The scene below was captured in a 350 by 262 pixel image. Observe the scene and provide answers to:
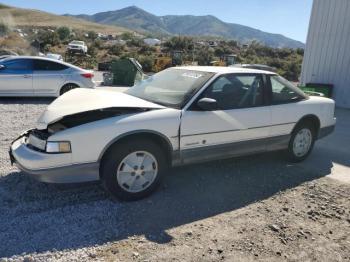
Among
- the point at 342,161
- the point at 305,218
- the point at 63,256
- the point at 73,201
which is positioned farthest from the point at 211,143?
the point at 342,161

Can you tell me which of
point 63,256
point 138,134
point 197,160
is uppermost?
point 138,134

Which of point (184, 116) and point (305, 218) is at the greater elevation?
point (184, 116)

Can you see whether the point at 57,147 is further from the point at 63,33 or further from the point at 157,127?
the point at 63,33

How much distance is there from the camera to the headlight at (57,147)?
3.91 m

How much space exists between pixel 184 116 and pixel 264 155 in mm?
2512

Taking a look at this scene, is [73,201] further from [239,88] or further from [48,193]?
[239,88]

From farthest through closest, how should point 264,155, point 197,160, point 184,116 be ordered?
point 264,155
point 197,160
point 184,116

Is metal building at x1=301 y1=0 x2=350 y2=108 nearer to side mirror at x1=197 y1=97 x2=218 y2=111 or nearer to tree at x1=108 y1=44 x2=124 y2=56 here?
side mirror at x1=197 y1=97 x2=218 y2=111

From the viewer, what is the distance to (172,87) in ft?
16.7

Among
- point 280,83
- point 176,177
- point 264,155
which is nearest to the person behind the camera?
point 176,177

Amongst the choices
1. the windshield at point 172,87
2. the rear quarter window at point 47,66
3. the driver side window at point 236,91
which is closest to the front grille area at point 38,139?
the windshield at point 172,87

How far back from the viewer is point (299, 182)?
17.8 ft

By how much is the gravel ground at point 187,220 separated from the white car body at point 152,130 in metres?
0.41

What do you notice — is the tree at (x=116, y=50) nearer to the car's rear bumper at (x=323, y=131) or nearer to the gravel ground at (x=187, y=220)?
the car's rear bumper at (x=323, y=131)
